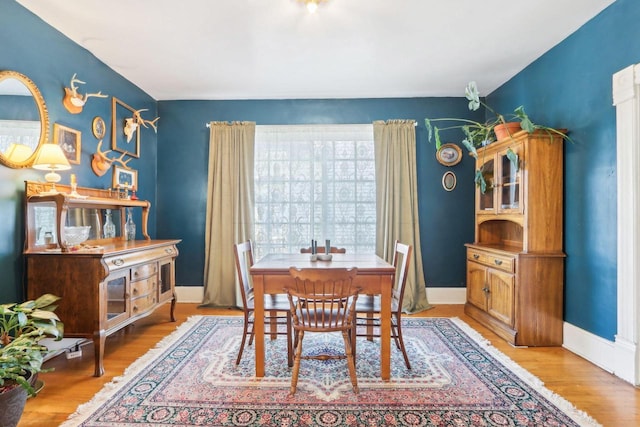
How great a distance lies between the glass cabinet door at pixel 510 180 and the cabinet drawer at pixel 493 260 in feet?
1.51

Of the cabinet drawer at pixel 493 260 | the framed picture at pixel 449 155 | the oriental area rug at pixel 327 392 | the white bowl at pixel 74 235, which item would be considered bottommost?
the oriental area rug at pixel 327 392

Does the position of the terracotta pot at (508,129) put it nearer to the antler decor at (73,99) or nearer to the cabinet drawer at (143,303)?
the cabinet drawer at (143,303)

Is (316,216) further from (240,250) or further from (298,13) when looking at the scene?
(298,13)

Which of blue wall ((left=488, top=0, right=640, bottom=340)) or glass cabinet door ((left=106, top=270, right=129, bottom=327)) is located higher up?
blue wall ((left=488, top=0, right=640, bottom=340))

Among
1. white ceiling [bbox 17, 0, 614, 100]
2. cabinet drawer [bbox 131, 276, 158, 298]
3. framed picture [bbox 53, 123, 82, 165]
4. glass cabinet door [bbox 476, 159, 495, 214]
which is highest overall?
white ceiling [bbox 17, 0, 614, 100]

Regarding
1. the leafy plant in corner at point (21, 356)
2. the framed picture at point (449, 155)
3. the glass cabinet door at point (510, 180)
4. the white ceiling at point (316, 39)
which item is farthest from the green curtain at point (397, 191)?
the leafy plant in corner at point (21, 356)

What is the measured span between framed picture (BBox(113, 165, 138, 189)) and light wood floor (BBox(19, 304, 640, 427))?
5.04ft

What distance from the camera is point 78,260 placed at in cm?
236

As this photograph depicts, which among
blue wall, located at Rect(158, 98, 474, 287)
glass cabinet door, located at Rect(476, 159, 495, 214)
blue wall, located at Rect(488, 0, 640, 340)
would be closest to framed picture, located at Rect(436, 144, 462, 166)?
blue wall, located at Rect(158, 98, 474, 287)

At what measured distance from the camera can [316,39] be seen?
9.30 feet

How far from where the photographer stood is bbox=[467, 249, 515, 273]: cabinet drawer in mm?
2951

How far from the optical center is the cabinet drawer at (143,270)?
277 cm

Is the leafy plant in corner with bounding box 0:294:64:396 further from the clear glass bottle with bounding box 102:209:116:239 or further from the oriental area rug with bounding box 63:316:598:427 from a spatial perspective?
the clear glass bottle with bounding box 102:209:116:239

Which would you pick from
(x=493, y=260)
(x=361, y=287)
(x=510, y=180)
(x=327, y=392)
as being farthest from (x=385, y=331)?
(x=510, y=180)
